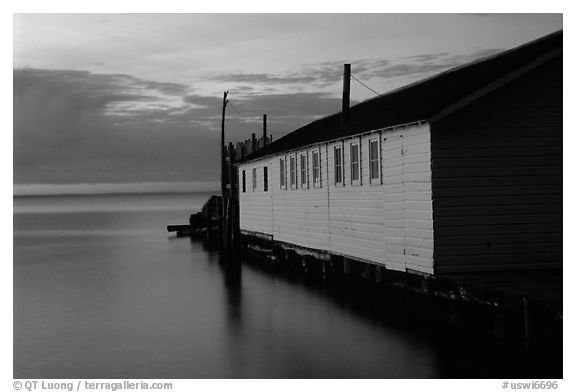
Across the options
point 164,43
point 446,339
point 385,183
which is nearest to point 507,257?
point 446,339

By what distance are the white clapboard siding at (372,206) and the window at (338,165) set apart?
145 millimetres

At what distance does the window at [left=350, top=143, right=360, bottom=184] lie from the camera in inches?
864

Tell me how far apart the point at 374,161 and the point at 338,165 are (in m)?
3.19

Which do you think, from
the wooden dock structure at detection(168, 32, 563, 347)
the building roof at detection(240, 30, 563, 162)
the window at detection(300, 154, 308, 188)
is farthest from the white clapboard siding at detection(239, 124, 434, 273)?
the building roof at detection(240, 30, 563, 162)

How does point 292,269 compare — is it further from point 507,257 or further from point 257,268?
point 507,257

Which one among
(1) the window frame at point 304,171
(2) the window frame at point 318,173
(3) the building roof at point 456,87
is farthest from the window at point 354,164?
(1) the window frame at point 304,171

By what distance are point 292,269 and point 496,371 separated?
18.2 metres

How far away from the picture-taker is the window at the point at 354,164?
2195 cm

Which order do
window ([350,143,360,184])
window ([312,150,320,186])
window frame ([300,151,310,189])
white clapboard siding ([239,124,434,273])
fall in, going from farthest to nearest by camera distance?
1. window frame ([300,151,310,189])
2. window ([312,150,320,186])
3. window ([350,143,360,184])
4. white clapboard siding ([239,124,434,273])

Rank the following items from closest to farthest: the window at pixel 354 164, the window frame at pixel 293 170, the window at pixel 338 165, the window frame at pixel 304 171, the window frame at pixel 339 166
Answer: the window at pixel 354 164
the window frame at pixel 339 166
the window at pixel 338 165
the window frame at pixel 304 171
the window frame at pixel 293 170

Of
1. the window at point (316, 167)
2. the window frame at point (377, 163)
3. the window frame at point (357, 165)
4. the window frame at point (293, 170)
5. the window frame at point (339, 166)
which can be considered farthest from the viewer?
the window frame at point (293, 170)

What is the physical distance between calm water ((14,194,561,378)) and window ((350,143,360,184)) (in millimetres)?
3392

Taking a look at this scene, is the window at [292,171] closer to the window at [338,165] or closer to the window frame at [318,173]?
the window frame at [318,173]

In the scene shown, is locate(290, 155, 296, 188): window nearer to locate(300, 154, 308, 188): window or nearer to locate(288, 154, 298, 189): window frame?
locate(288, 154, 298, 189): window frame
